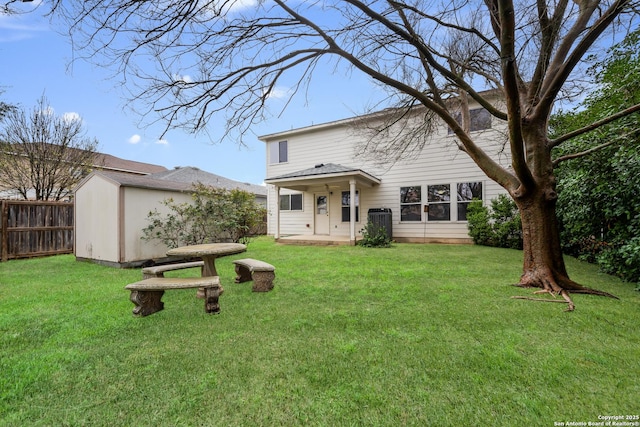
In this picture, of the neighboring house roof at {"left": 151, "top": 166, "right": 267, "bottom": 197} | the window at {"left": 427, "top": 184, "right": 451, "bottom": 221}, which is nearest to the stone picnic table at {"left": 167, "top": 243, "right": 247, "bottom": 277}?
the window at {"left": 427, "top": 184, "right": 451, "bottom": 221}

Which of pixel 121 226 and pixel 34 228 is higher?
pixel 121 226

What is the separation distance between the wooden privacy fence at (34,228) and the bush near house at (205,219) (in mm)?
4483

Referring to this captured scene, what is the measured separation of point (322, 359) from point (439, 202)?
9.51m

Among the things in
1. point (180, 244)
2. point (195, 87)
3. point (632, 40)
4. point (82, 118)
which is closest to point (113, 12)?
point (195, 87)

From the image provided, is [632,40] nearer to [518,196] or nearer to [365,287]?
[518,196]

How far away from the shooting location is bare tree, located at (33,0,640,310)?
306 cm

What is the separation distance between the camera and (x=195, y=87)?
4051mm

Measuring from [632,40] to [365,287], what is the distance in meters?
6.57

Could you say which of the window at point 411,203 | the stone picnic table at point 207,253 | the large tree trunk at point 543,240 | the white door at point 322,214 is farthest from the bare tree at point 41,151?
the large tree trunk at point 543,240

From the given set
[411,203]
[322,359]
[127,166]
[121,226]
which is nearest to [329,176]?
[411,203]

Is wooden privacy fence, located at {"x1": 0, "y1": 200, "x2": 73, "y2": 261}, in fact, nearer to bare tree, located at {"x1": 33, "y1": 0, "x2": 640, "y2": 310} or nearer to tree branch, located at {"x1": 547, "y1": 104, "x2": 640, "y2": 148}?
bare tree, located at {"x1": 33, "y1": 0, "x2": 640, "y2": 310}

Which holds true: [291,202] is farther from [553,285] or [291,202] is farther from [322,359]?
[322,359]

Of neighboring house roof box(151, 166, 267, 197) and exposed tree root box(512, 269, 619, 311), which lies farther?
neighboring house roof box(151, 166, 267, 197)

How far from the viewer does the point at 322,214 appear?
12.7 m
